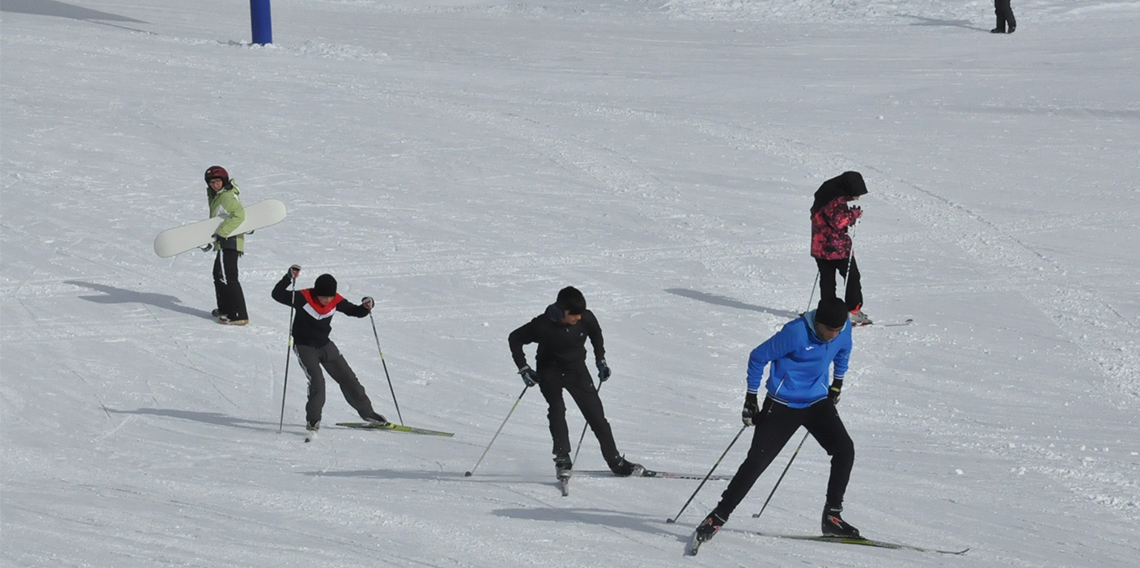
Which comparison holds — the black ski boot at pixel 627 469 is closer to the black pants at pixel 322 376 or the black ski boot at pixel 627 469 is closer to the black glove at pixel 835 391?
the black glove at pixel 835 391

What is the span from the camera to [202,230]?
11.0 metres

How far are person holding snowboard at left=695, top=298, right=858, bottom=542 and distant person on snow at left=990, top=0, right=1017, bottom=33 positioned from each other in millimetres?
17291

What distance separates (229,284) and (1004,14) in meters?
16.2

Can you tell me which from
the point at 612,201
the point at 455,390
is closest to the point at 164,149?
the point at 612,201

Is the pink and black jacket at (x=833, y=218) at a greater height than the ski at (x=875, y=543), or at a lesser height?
greater

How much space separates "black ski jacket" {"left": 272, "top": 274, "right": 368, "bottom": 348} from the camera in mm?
8328

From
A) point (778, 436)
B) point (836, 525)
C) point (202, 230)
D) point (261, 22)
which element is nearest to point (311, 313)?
point (202, 230)

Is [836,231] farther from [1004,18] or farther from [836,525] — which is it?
[1004,18]

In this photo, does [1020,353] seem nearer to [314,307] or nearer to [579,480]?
[579,480]

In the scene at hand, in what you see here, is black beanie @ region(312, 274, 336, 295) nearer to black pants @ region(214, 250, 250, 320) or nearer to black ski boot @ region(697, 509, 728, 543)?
black pants @ region(214, 250, 250, 320)

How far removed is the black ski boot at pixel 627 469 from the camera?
7.58 metres

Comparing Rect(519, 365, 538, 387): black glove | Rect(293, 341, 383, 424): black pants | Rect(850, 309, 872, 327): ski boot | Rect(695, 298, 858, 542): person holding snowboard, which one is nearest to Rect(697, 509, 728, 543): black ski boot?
Rect(695, 298, 858, 542): person holding snowboard

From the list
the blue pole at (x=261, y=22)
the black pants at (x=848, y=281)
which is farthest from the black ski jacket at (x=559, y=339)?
the blue pole at (x=261, y=22)

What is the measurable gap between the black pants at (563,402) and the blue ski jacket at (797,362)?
4.72ft
